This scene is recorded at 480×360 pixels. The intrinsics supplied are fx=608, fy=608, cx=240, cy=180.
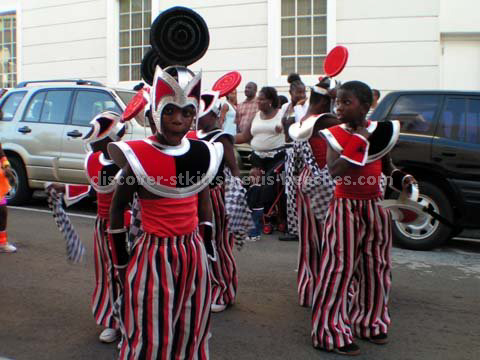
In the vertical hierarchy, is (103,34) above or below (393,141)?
above

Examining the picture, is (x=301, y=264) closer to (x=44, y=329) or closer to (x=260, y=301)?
(x=260, y=301)

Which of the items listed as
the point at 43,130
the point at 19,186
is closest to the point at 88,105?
the point at 43,130

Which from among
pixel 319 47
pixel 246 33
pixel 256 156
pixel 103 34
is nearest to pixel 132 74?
pixel 103 34

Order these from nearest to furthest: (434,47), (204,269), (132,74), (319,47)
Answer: (204,269) → (434,47) → (319,47) → (132,74)

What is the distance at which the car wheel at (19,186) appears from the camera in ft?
32.6

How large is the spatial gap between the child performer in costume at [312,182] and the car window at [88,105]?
497 centimetres

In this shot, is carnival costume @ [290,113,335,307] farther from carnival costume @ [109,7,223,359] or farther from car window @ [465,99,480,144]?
car window @ [465,99,480,144]

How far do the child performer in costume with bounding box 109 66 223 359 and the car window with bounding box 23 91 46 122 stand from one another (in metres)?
7.37

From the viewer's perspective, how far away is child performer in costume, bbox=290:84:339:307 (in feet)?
14.8

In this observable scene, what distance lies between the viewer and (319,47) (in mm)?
12195

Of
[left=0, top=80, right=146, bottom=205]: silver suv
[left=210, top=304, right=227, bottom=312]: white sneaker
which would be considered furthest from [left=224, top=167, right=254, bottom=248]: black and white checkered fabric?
[left=0, top=80, right=146, bottom=205]: silver suv

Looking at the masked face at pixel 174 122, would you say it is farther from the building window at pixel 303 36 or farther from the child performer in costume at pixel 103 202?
the building window at pixel 303 36

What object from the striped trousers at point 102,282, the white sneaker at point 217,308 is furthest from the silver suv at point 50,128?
the striped trousers at point 102,282

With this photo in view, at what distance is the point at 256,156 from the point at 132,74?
684 centimetres
